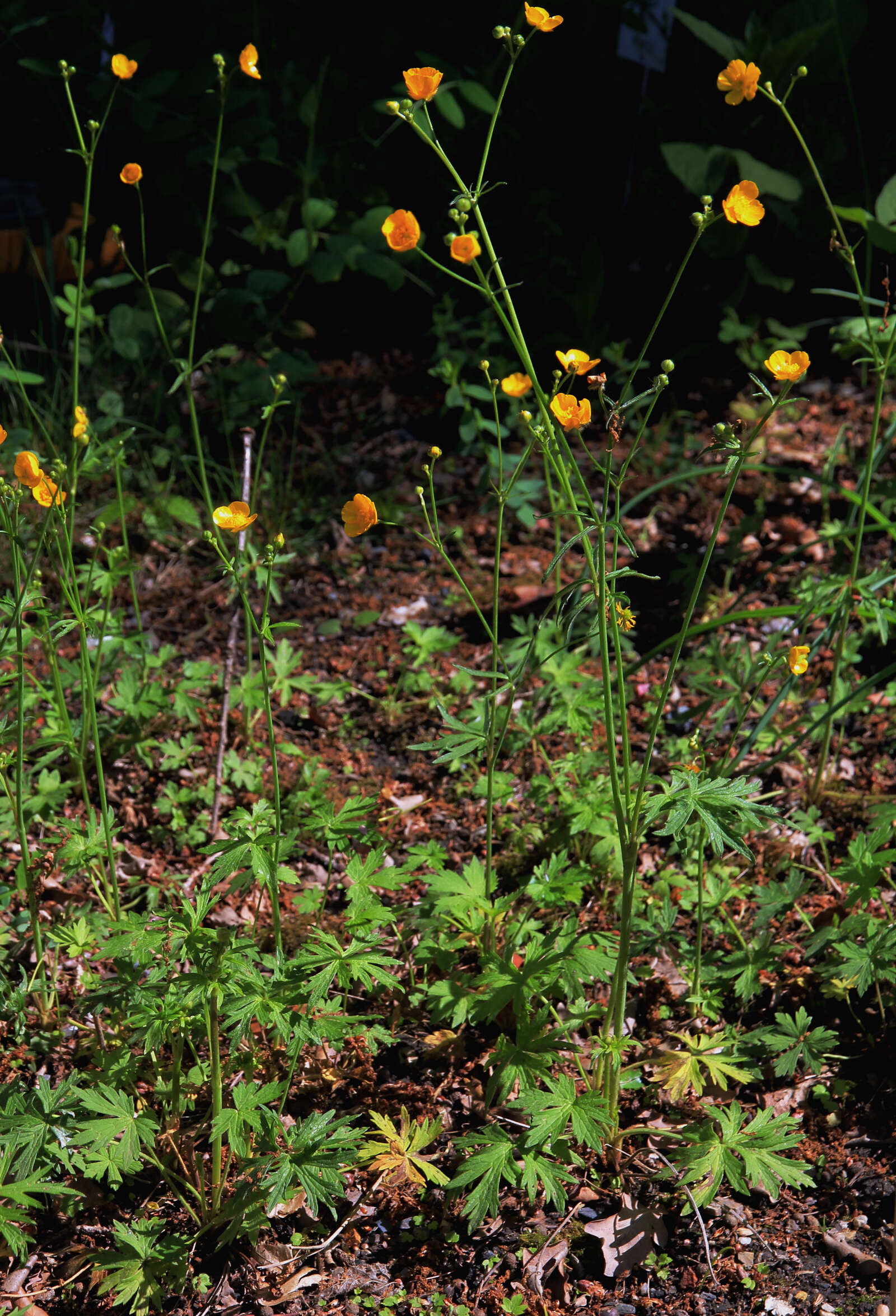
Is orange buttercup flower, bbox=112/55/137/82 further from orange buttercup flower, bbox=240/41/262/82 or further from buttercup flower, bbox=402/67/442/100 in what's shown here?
buttercup flower, bbox=402/67/442/100

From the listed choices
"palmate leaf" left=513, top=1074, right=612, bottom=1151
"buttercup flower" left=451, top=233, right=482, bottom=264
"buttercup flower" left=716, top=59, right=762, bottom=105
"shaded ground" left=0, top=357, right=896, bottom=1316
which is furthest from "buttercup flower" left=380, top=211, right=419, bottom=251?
"palmate leaf" left=513, top=1074, right=612, bottom=1151

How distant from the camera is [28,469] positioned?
146 centimetres

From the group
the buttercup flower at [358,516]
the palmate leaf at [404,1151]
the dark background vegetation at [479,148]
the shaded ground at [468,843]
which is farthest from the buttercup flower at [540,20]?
the dark background vegetation at [479,148]

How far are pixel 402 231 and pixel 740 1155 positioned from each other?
1494mm

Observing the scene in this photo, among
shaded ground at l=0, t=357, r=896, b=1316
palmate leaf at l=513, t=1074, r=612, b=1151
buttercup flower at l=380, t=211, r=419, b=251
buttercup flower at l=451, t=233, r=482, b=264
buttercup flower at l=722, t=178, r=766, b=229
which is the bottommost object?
shaded ground at l=0, t=357, r=896, b=1316

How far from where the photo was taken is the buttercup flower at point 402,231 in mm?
1447

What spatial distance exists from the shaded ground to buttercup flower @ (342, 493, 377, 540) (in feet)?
2.18

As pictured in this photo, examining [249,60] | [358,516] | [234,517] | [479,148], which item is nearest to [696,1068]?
[358,516]

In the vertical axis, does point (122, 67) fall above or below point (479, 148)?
above

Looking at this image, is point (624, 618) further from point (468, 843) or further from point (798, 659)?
point (468, 843)

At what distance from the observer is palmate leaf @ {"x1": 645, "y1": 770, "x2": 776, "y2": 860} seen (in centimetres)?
137

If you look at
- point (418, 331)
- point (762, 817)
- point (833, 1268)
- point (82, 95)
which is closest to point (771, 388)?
point (418, 331)

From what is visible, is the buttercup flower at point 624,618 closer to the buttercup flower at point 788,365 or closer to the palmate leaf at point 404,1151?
the buttercup flower at point 788,365

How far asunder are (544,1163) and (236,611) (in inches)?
54.0
